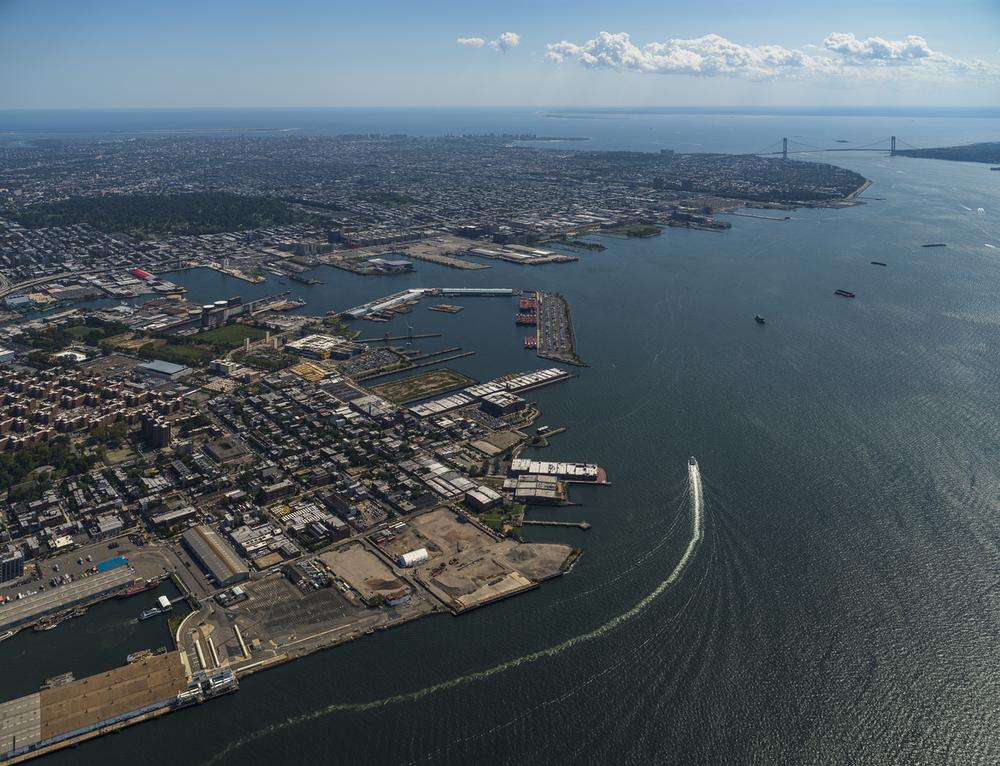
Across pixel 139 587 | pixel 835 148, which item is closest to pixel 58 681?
pixel 139 587

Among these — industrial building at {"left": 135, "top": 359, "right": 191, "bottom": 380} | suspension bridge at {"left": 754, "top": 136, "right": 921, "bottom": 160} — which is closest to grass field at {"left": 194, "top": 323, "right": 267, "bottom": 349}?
industrial building at {"left": 135, "top": 359, "right": 191, "bottom": 380}

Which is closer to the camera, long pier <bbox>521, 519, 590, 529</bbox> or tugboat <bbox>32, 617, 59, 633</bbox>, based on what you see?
tugboat <bbox>32, 617, 59, 633</bbox>

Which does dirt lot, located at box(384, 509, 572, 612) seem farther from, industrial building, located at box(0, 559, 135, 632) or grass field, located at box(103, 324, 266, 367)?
grass field, located at box(103, 324, 266, 367)

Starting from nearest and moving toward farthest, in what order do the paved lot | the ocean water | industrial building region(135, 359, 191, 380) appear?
the paved lot < the ocean water < industrial building region(135, 359, 191, 380)

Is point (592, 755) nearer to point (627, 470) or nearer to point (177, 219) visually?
point (627, 470)

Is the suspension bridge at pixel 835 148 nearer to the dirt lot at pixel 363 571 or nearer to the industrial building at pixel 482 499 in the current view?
the industrial building at pixel 482 499

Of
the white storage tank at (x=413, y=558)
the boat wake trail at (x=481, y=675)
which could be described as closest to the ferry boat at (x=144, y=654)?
the boat wake trail at (x=481, y=675)

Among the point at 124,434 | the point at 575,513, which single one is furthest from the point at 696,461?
the point at 124,434
